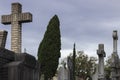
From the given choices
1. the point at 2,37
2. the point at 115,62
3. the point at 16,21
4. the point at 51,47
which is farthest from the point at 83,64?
the point at 2,37

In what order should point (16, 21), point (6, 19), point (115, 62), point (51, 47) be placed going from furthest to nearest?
1. point (51, 47)
2. point (115, 62)
3. point (6, 19)
4. point (16, 21)

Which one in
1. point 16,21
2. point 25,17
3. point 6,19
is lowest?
point 16,21

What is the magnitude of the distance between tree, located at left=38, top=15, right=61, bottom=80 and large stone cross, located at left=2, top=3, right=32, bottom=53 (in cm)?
1306

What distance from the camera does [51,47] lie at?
34.5m

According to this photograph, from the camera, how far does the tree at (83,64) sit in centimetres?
5318

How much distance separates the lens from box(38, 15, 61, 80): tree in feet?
110

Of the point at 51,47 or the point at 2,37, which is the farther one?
the point at 51,47

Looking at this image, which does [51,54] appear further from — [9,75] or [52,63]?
[9,75]

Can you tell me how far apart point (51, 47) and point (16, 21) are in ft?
49.1

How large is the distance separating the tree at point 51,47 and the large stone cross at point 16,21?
42.8 ft

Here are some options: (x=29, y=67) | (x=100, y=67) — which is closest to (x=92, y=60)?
(x=100, y=67)

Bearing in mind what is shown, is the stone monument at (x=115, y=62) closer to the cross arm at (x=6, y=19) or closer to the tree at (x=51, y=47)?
the tree at (x=51, y=47)

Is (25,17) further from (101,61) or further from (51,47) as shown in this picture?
(51,47)

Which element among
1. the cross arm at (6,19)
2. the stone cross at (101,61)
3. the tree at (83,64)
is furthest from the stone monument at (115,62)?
the tree at (83,64)
